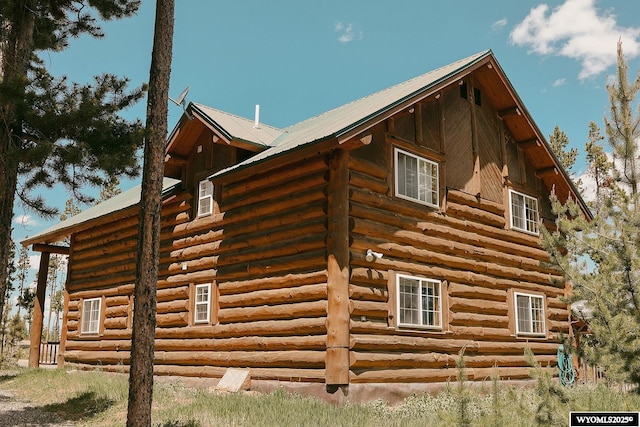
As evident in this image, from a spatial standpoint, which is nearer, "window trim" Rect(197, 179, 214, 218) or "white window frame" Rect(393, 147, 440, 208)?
"white window frame" Rect(393, 147, 440, 208)


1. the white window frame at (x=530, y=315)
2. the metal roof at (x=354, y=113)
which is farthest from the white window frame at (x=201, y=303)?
the white window frame at (x=530, y=315)

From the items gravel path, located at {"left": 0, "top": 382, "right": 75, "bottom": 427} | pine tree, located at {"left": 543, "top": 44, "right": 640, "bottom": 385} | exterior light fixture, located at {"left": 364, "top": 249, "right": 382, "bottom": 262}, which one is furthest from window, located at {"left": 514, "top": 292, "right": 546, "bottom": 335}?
gravel path, located at {"left": 0, "top": 382, "right": 75, "bottom": 427}

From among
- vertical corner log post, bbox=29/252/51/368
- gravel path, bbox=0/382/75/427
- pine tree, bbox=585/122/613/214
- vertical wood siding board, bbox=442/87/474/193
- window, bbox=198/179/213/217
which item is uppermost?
pine tree, bbox=585/122/613/214

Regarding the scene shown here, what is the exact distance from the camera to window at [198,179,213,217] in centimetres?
1778

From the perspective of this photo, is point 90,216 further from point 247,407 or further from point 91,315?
point 247,407

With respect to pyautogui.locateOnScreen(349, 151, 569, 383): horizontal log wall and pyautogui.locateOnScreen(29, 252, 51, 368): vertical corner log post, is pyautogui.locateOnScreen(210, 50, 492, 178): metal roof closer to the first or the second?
pyautogui.locateOnScreen(349, 151, 569, 383): horizontal log wall

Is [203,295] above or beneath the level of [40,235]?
beneath

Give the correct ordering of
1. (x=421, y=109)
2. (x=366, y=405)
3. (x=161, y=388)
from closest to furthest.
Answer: (x=366, y=405) → (x=161, y=388) → (x=421, y=109)

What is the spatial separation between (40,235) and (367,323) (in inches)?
666

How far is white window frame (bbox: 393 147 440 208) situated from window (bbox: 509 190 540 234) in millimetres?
3835

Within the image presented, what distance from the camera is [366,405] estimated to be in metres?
12.6

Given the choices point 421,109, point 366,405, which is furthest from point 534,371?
point 421,109

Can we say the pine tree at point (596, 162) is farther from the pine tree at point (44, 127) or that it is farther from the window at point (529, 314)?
the pine tree at point (44, 127)

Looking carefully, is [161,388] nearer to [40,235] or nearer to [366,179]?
[366,179]
